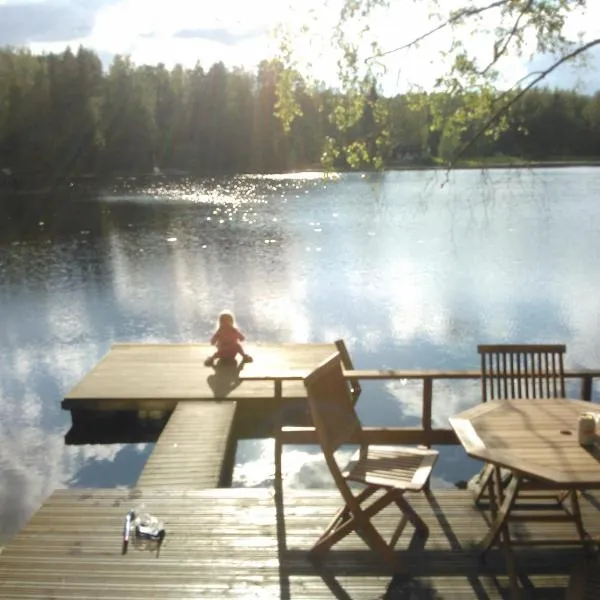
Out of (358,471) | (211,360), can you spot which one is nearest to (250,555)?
(358,471)

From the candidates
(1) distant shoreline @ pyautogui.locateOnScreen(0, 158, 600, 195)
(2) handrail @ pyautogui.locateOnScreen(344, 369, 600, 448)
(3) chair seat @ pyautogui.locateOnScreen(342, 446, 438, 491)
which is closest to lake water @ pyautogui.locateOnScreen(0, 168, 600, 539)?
(2) handrail @ pyautogui.locateOnScreen(344, 369, 600, 448)

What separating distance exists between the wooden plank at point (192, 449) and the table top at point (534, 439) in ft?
8.04

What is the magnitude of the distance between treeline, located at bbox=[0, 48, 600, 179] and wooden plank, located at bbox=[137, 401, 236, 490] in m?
38.1

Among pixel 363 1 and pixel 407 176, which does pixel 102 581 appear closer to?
pixel 363 1

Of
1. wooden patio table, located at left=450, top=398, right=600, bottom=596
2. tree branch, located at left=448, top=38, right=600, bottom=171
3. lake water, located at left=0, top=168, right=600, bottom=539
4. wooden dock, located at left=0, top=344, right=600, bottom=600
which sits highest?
tree branch, located at left=448, top=38, right=600, bottom=171

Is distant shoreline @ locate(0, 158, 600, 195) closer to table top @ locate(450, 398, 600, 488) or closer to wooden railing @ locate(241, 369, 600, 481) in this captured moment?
wooden railing @ locate(241, 369, 600, 481)

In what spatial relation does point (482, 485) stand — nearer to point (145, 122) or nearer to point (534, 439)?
point (534, 439)

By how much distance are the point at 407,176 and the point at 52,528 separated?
217ft

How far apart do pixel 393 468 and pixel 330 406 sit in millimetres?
526

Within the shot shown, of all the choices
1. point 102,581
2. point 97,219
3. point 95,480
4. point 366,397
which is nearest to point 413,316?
point 366,397

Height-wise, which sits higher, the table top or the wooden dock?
the table top

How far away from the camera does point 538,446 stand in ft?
13.3

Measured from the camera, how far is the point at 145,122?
215ft

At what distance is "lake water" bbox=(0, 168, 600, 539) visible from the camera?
9914 millimetres
